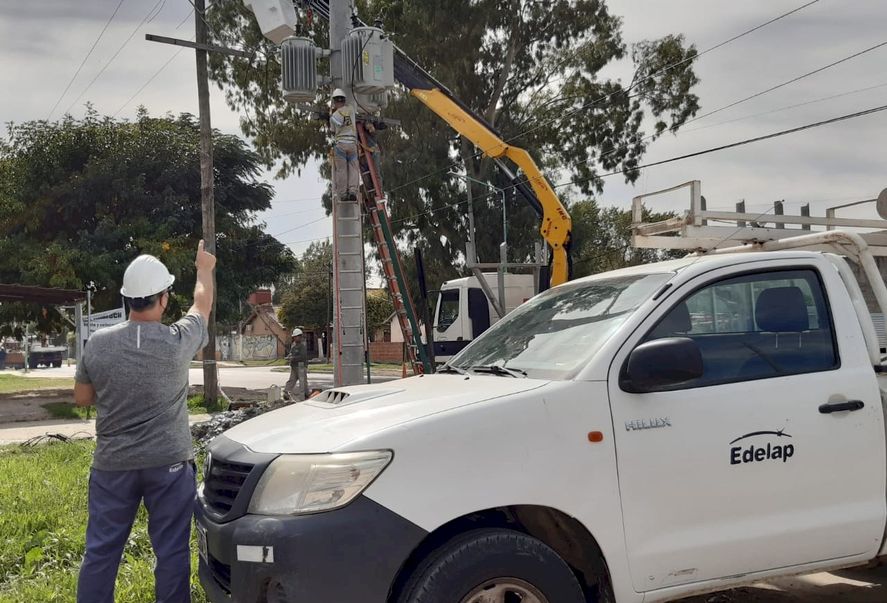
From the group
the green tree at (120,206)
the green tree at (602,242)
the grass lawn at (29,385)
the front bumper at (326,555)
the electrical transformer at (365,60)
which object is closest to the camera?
the front bumper at (326,555)

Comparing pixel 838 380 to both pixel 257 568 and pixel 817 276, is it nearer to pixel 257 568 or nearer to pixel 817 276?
pixel 817 276

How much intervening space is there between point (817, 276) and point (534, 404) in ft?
5.72

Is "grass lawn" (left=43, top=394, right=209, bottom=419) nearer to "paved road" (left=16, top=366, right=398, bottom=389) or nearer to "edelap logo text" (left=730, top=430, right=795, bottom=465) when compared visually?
"paved road" (left=16, top=366, right=398, bottom=389)

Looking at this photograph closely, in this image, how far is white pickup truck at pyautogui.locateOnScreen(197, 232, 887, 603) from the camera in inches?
116

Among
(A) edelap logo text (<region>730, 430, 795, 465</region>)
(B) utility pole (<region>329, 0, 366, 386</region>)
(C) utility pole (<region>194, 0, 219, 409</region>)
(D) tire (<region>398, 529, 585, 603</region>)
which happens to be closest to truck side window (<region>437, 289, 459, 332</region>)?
(C) utility pole (<region>194, 0, 219, 409</region>)

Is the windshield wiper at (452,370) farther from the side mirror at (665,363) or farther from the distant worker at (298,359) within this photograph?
the distant worker at (298,359)

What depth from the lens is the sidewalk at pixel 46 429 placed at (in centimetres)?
1315

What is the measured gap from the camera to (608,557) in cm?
321

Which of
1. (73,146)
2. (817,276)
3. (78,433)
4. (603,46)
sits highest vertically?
(603,46)

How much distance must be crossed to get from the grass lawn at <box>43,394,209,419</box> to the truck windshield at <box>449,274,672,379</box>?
1369cm

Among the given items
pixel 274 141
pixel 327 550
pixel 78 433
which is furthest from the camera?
pixel 274 141

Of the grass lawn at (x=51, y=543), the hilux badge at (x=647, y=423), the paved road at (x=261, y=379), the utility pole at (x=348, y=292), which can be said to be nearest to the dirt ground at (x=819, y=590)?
the hilux badge at (x=647, y=423)

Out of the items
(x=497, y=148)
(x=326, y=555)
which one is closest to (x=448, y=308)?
(x=497, y=148)

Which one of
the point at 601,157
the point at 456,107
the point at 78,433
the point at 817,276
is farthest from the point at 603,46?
the point at 817,276
